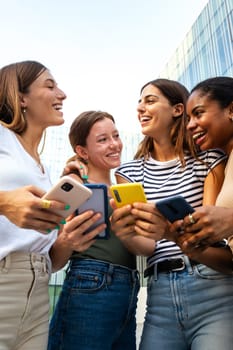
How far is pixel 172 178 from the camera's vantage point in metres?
1.92

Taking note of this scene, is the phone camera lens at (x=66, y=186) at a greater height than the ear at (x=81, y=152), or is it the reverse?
the ear at (x=81, y=152)

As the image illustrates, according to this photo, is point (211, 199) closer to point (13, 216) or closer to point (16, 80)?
point (13, 216)

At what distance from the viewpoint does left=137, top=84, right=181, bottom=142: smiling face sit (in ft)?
7.15

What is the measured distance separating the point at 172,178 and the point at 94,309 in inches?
34.5

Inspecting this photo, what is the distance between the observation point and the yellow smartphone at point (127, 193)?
1.31m

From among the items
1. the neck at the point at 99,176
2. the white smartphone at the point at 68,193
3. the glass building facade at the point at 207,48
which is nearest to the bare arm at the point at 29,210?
the white smartphone at the point at 68,193

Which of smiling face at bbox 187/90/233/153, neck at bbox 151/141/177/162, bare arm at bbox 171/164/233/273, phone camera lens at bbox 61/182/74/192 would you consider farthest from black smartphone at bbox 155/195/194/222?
neck at bbox 151/141/177/162

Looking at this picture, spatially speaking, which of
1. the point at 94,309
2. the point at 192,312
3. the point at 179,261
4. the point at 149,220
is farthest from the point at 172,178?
the point at 94,309

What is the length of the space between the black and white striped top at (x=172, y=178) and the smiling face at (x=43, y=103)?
58cm

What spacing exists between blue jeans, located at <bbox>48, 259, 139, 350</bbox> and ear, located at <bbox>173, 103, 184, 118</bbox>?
1.12 metres

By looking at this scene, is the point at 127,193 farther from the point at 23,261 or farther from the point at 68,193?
the point at 23,261

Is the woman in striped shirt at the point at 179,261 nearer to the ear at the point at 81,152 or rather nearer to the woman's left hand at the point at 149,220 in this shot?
the woman's left hand at the point at 149,220

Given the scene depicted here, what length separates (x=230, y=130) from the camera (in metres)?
1.83

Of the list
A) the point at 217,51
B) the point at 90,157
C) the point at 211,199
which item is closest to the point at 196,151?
the point at 211,199
